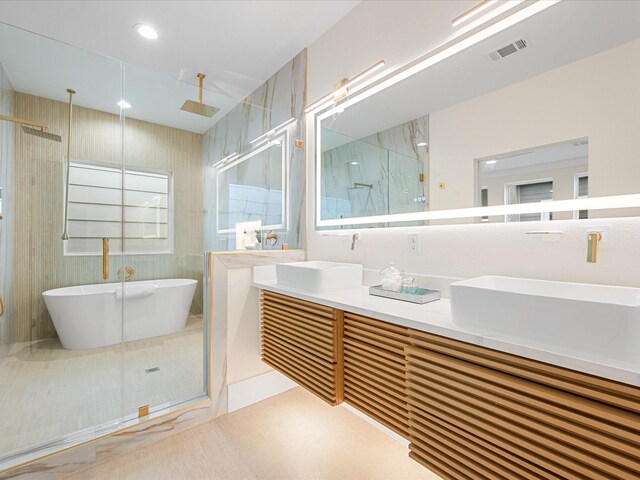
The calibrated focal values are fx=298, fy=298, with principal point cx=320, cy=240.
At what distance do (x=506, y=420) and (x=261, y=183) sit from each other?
231 cm

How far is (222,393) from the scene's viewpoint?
2.05 m

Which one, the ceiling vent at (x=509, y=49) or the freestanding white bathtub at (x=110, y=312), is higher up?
the ceiling vent at (x=509, y=49)

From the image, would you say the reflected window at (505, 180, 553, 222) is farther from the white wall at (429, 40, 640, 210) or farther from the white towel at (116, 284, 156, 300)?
the white towel at (116, 284, 156, 300)

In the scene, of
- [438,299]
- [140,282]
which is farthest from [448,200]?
[140,282]

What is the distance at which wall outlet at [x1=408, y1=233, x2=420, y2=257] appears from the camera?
171cm

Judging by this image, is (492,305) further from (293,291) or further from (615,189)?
(293,291)

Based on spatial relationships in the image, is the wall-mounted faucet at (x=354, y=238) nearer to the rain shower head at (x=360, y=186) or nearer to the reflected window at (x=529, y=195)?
the rain shower head at (x=360, y=186)

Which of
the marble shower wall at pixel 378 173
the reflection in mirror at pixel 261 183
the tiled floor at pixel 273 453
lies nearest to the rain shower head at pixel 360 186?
the marble shower wall at pixel 378 173

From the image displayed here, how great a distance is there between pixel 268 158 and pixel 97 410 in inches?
83.8

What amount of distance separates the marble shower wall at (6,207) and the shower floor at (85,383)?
4.0 inches

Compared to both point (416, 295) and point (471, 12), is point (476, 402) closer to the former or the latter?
A: point (416, 295)

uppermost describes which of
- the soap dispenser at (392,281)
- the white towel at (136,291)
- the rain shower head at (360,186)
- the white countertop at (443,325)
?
the rain shower head at (360,186)

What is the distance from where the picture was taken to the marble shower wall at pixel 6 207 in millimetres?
1590

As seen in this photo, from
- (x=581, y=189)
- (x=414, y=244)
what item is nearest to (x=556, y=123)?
(x=581, y=189)
